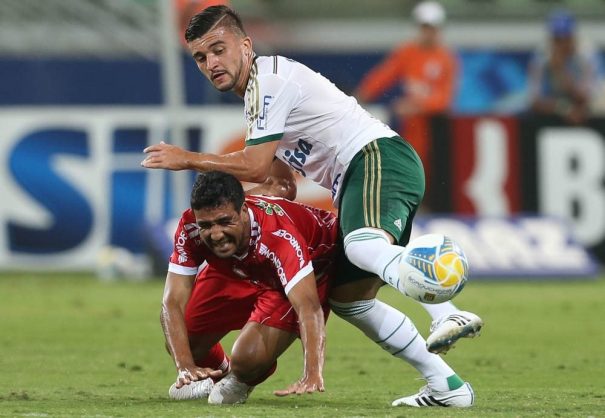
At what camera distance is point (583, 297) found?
46.4ft

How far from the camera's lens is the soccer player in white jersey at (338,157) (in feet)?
23.6

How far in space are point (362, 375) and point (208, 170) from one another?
2255 mm

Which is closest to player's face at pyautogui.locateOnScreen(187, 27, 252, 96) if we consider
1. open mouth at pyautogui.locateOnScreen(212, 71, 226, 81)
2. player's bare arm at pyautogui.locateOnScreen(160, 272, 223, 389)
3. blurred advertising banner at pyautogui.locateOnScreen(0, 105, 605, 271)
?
open mouth at pyautogui.locateOnScreen(212, 71, 226, 81)

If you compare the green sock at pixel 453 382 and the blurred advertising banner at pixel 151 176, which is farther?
the blurred advertising banner at pixel 151 176

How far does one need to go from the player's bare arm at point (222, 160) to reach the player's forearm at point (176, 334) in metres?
0.74

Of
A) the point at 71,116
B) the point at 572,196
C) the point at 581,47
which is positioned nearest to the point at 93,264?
the point at 71,116

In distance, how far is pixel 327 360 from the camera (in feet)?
31.5

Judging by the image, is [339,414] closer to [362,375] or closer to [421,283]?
[421,283]

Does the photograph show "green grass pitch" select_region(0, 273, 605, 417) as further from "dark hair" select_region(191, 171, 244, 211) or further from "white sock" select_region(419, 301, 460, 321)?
"dark hair" select_region(191, 171, 244, 211)

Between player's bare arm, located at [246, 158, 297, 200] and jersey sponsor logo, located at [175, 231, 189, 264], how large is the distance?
0.88 m

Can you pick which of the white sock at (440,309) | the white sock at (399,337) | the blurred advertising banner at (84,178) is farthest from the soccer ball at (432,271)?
the blurred advertising banner at (84,178)

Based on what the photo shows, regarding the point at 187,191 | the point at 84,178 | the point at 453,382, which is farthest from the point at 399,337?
the point at 84,178

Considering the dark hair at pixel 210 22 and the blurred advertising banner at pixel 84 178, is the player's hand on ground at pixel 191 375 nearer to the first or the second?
the dark hair at pixel 210 22

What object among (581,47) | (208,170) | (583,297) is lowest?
(583,297)
